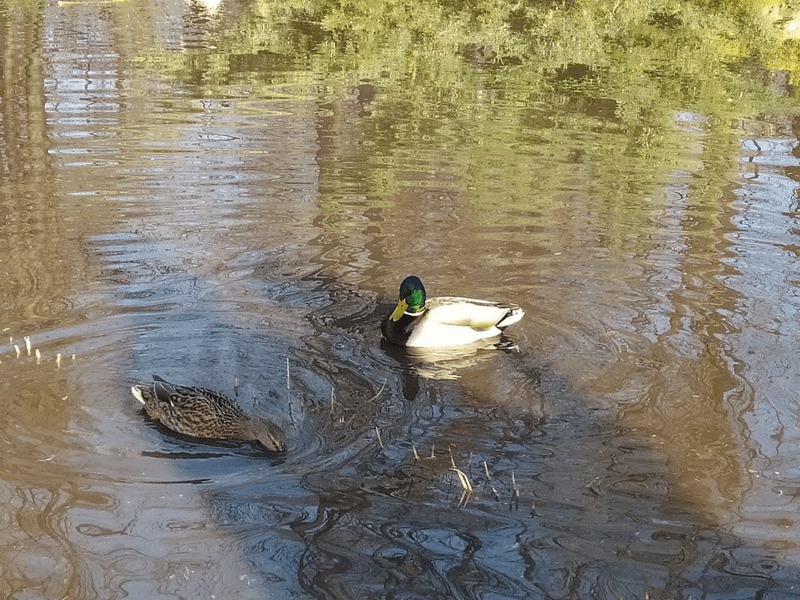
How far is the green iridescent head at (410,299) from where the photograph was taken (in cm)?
757

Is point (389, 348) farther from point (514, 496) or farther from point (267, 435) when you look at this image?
point (514, 496)

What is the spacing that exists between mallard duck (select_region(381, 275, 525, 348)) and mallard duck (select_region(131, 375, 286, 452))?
1.85 metres

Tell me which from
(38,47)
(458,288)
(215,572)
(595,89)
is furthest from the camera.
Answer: (38,47)

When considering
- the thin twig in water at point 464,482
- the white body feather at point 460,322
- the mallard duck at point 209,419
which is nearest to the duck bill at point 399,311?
the white body feather at point 460,322

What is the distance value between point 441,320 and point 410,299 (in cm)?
29

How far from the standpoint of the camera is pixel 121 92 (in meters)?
14.5

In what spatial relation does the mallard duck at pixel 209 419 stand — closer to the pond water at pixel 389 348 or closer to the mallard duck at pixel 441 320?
the pond water at pixel 389 348

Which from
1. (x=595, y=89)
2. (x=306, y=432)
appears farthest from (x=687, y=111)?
(x=306, y=432)

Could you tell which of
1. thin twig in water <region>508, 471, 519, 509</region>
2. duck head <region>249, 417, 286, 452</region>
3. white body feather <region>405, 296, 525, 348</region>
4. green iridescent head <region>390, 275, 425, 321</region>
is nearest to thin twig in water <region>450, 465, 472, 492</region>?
thin twig in water <region>508, 471, 519, 509</region>

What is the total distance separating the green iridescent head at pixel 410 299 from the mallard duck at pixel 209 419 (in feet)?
6.28

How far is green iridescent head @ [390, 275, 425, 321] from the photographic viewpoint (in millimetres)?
7570

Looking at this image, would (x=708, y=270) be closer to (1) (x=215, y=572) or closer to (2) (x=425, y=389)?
(2) (x=425, y=389)

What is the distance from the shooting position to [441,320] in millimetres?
7555

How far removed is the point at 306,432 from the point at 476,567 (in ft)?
5.34
